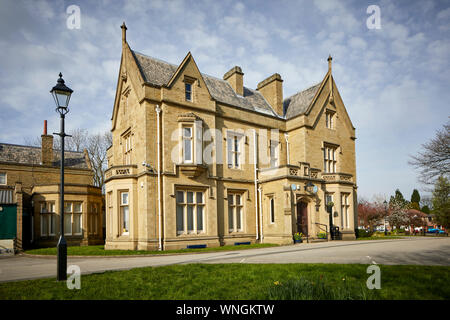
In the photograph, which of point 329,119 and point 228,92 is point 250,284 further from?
point 329,119

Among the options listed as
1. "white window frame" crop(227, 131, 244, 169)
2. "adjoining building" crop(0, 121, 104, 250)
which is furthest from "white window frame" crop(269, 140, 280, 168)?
"adjoining building" crop(0, 121, 104, 250)

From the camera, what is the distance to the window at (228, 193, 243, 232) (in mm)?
23266

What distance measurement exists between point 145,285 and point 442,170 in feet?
66.0

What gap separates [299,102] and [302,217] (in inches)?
423

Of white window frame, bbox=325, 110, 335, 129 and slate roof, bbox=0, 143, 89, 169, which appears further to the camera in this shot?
slate roof, bbox=0, 143, 89, 169

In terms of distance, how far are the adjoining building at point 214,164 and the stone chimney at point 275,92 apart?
11cm

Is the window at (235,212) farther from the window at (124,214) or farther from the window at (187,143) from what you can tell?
the window at (124,214)

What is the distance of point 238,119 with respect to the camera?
2438 cm

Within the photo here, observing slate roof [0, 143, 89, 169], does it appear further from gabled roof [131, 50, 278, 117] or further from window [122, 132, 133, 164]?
gabled roof [131, 50, 278, 117]

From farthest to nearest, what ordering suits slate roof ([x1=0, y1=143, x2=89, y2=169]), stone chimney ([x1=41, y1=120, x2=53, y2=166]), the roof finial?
stone chimney ([x1=41, y1=120, x2=53, y2=166]) < slate roof ([x1=0, y1=143, x2=89, y2=169]) < the roof finial

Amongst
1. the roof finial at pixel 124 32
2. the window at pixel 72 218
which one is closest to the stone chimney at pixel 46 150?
the window at pixel 72 218

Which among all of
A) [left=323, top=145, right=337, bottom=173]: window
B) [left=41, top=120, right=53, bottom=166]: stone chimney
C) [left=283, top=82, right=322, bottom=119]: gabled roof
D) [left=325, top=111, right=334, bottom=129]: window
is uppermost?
[left=283, top=82, right=322, bottom=119]: gabled roof

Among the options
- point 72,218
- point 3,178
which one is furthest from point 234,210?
point 3,178
